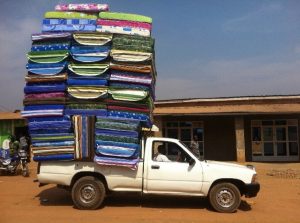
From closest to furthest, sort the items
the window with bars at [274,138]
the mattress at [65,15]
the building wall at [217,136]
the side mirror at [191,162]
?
the side mirror at [191,162], the mattress at [65,15], the window with bars at [274,138], the building wall at [217,136]

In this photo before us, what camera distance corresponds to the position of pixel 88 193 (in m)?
9.94

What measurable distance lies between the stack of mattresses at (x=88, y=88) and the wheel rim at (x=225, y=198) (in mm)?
2125

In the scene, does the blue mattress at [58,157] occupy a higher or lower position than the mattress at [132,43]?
lower

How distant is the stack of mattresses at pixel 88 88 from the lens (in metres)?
10.1

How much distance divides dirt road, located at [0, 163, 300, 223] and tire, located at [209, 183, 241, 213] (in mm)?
177

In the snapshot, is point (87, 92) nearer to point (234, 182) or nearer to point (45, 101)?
point (45, 101)

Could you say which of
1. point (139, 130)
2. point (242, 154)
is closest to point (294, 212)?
point (139, 130)

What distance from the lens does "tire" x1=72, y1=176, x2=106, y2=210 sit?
9.89 metres

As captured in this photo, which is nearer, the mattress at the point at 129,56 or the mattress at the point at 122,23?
the mattress at the point at 129,56

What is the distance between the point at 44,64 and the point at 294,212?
21.8 ft

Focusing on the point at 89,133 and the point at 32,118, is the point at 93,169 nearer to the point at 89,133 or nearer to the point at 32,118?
the point at 89,133

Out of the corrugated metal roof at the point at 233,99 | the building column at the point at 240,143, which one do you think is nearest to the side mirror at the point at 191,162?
the building column at the point at 240,143

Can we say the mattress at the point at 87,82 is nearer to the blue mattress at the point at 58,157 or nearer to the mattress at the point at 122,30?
the mattress at the point at 122,30

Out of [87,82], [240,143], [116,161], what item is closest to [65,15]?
[87,82]
